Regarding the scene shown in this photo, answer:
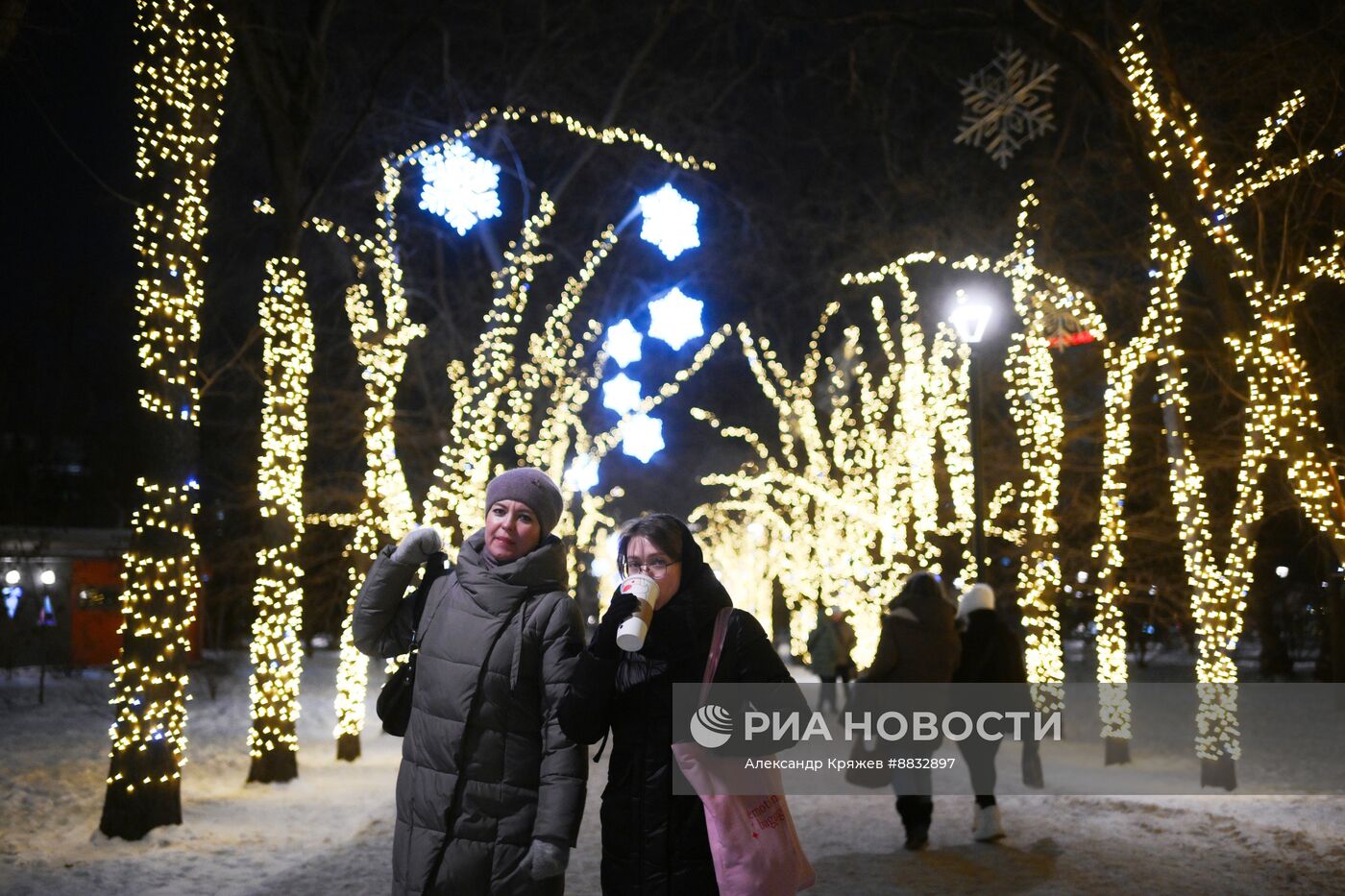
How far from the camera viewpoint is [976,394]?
1302cm

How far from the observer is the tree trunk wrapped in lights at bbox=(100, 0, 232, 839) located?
9055 millimetres

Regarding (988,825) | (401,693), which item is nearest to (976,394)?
(988,825)

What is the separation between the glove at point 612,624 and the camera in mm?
3824

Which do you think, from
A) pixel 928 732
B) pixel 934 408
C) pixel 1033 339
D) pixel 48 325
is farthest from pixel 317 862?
pixel 48 325

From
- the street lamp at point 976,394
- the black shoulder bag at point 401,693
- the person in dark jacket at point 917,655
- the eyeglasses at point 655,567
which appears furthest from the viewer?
the street lamp at point 976,394

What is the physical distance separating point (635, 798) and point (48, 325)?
26928 millimetres

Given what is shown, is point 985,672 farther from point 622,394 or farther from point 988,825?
point 622,394

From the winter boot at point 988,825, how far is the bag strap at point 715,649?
547 cm

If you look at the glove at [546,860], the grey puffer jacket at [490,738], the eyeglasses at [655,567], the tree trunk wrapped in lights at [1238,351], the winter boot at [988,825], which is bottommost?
the winter boot at [988,825]

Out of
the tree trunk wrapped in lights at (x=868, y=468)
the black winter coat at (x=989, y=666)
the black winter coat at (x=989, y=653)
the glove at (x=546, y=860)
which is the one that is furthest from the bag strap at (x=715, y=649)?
the tree trunk wrapped in lights at (x=868, y=468)

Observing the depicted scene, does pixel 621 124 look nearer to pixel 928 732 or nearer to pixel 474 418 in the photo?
pixel 474 418

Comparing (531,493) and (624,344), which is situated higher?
(624,344)

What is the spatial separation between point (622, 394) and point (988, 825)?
31.5 ft

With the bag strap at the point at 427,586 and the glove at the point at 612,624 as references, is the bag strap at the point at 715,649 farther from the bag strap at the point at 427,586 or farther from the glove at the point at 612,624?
the bag strap at the point at 427,586
